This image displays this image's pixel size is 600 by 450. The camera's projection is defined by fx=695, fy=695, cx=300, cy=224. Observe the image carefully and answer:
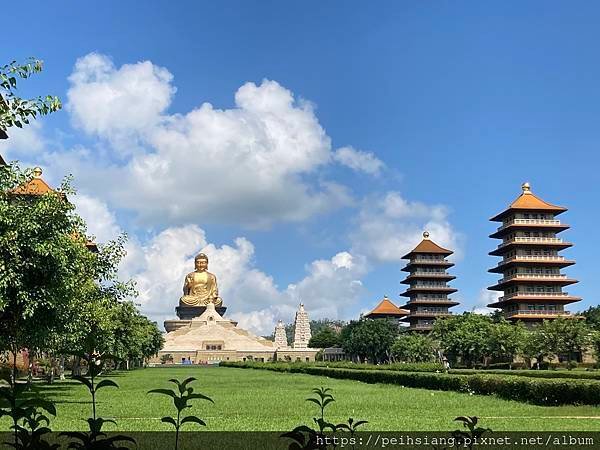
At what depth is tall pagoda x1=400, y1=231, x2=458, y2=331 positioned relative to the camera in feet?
267

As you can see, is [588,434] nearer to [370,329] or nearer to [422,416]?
[422,416]

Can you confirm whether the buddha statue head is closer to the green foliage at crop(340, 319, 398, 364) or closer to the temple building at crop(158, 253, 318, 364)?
the temple building at crop(158, 253, 318, 364)

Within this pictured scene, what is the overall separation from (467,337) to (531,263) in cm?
1448

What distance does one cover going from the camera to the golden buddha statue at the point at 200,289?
106 m

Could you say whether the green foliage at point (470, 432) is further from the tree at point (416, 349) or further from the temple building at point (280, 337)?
the temple building at point (280, 337)

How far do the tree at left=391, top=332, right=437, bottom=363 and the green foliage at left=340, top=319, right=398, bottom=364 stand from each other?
17.4 ft

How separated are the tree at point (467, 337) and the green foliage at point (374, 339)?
966cm

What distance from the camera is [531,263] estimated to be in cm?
6875

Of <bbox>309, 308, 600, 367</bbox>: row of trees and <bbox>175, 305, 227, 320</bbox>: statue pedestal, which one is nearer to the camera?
<bbox>309, 308, 600, 367</bbox>: row of trees

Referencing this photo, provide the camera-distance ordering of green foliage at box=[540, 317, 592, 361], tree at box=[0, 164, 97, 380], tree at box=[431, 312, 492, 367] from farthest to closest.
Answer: tree at box=[431, 312, 492, 367], green foliage at box=[540, 317, 592, 361], tree at box=[0, 164, 97, 380]

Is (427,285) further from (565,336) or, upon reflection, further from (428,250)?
(565,336)

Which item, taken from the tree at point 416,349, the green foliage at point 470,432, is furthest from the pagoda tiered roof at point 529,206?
the green foliage at point 470,432

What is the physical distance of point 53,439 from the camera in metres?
11.8

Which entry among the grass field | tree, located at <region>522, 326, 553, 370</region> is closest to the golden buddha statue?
tree, located at <region>522, 326, 553, 370</region>
